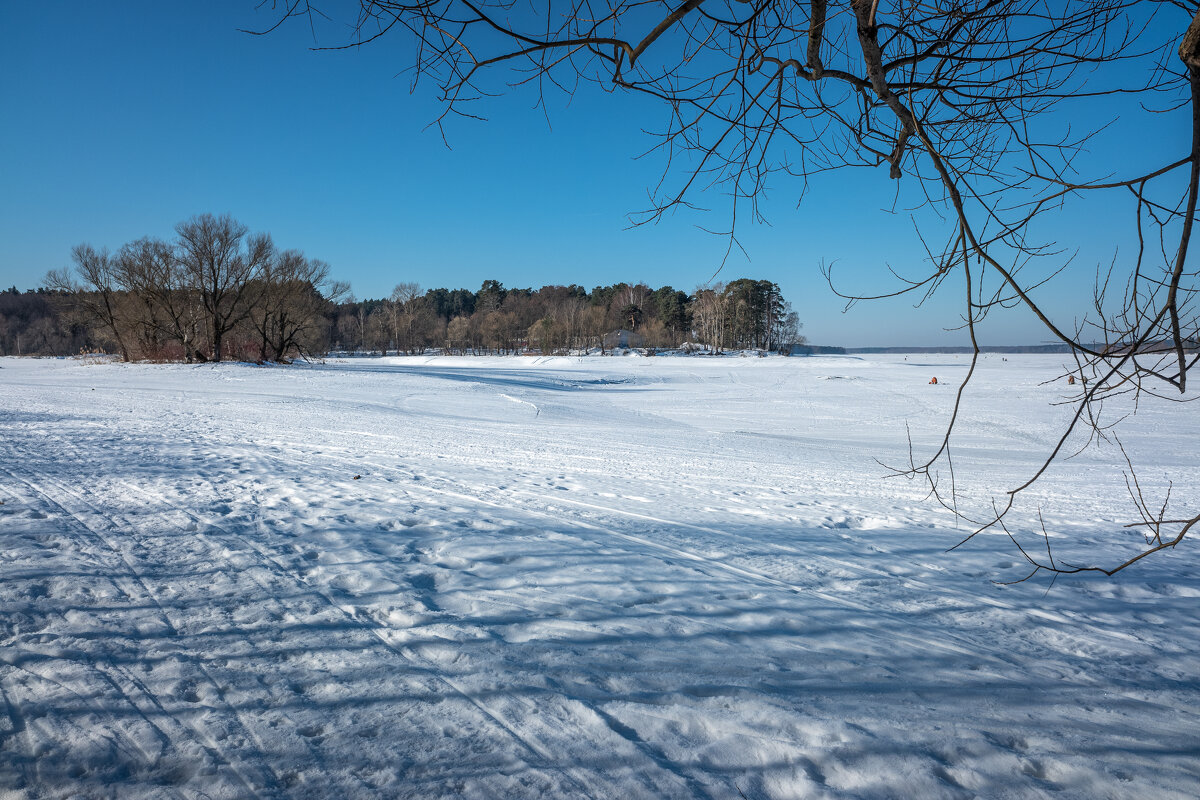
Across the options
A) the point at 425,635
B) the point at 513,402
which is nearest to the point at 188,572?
the point at 425,635

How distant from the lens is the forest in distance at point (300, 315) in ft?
109

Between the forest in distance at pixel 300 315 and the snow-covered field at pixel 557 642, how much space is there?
156 inches

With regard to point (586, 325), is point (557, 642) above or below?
below

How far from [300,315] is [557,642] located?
4195 centimetres

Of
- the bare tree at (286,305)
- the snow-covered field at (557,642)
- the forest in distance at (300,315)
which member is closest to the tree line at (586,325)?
the forest in distance at (300,315)

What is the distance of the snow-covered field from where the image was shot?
213 centimetres

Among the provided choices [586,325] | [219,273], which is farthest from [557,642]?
[586,325]

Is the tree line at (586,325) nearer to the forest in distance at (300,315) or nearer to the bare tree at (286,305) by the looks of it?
the forest in distance at (300,315)

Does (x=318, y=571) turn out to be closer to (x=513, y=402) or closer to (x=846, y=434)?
(x=846, y=434)

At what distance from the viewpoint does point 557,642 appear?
9.76 feet

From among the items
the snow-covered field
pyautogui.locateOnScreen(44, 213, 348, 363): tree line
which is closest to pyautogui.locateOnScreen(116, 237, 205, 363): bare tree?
pyautogui.locateOnScreen(44, 213, 348, 363): tree line

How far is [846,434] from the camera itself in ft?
41.8

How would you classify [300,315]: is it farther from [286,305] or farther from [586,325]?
[586,325]

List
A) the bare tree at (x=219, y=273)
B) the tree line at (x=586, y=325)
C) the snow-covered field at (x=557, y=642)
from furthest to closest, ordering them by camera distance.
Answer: the tree line at (x=586, y=325) < the bare tree at (x=219, y=273) < the snow-covered field at (x=557, y=642)
